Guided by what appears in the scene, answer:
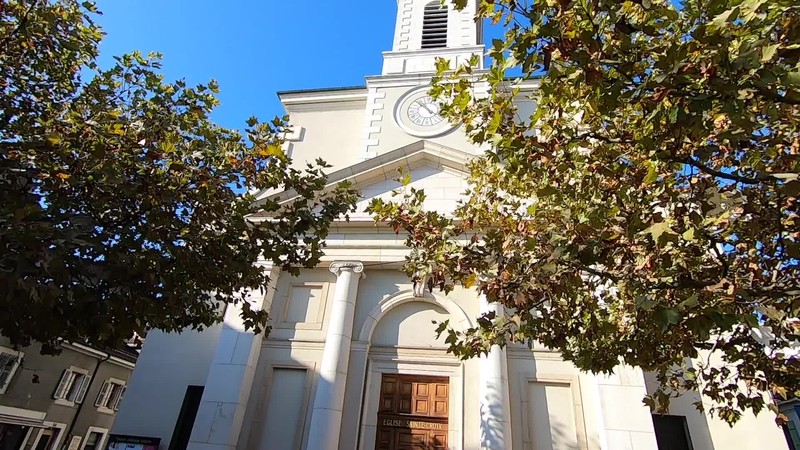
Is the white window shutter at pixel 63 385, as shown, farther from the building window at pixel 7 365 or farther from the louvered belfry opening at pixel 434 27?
the louvered belfry opening at pixel 434 27

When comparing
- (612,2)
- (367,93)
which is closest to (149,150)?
(612,2)

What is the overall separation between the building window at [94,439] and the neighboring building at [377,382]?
15.4 m

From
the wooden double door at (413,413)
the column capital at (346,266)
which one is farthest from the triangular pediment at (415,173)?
the wooden double door at (413,413)

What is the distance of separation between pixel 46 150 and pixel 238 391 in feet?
21.4

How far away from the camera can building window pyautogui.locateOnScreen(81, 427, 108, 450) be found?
23.2m

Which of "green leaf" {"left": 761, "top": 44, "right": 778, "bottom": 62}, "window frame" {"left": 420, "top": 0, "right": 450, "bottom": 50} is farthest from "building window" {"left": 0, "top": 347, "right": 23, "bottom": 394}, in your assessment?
"green leaf" {"left": 761, "top": 44, "right": 778, "bottom": 62}

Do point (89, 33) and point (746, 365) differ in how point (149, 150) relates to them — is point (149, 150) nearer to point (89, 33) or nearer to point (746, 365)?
point (89, 33)

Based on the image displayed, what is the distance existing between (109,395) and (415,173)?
22224 millimetres

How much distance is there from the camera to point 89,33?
22.0ft

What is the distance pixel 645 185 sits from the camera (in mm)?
4777

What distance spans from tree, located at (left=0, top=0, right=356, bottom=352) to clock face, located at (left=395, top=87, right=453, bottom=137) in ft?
27.3

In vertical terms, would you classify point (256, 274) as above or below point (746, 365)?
above

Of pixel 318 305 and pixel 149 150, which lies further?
pixel 318 305

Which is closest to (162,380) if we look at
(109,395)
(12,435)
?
(12,435)
